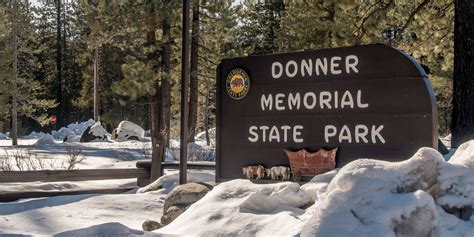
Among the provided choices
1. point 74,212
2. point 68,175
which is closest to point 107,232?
point 74,212

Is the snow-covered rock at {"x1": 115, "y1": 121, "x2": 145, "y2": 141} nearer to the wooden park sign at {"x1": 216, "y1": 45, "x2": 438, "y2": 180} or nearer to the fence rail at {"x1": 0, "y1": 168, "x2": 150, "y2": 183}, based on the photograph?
the fence rail at {"x1": 0, "y1": 168, "x2": 150, "y2": 183}

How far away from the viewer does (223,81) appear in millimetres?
6059

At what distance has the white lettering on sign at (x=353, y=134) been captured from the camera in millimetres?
5016

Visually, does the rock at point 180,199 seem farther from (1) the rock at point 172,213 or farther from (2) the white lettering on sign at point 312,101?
(2) the white lettering on sign at point 312,101

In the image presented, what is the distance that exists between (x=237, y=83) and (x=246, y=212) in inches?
68.9

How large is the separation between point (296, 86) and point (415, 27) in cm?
834

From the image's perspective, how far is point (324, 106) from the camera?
17.4 ft

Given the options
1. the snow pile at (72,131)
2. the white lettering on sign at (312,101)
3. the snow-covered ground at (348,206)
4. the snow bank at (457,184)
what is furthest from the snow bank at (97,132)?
the snow bank at (457,184)

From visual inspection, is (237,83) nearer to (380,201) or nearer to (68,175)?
(380,201)

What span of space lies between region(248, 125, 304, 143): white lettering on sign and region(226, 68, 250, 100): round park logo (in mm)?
383

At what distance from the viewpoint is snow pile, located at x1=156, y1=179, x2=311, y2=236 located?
168 inches

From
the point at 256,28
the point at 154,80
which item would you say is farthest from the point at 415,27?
the point at 256,28

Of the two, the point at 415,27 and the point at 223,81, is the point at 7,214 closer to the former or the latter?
the point at 223,81

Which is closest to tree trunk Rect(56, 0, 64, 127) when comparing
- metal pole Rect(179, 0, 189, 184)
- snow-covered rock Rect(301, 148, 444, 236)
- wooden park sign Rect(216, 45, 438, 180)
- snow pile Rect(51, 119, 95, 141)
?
snow pile Rect(51, 119, 95, 141)
